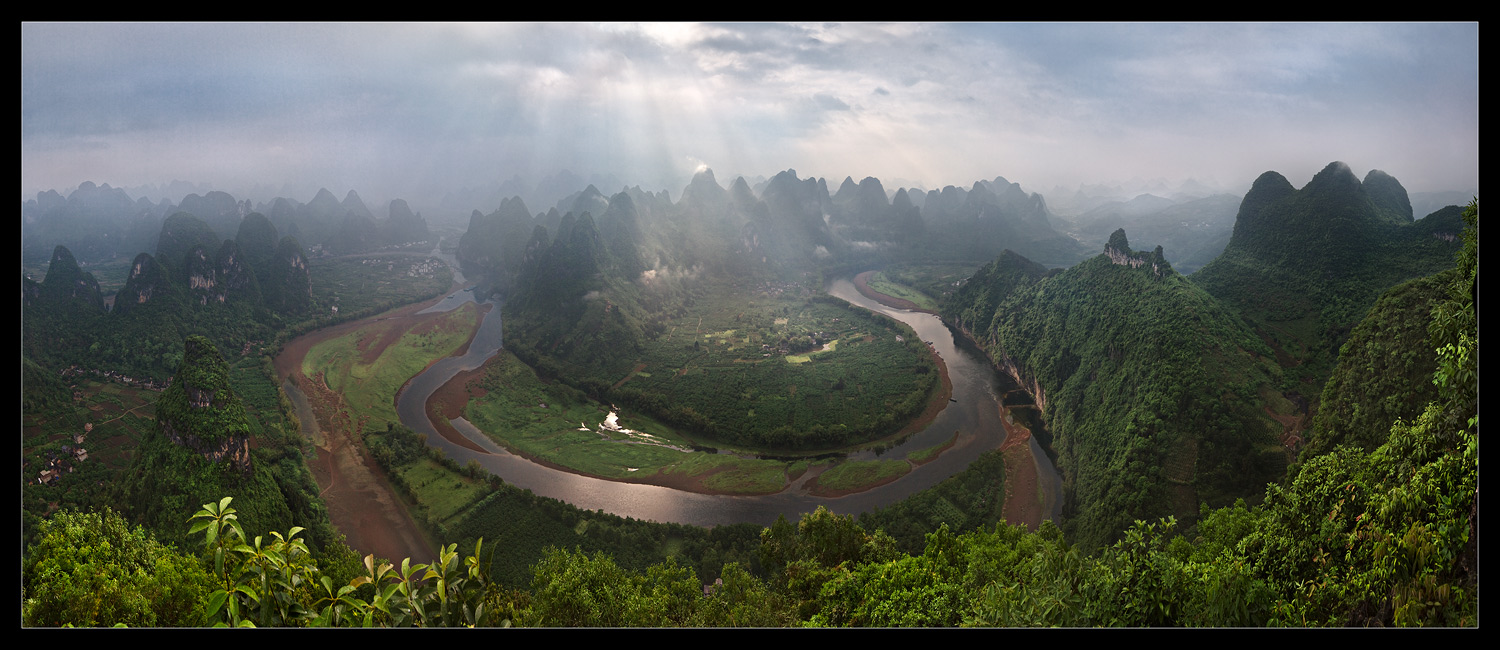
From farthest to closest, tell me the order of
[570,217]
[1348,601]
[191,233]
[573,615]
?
1. [570,217]
2. [191,233]
3. [573,615]
4. [1348,601]

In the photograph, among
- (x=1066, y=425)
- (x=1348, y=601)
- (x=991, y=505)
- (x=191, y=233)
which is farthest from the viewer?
(x=191, y=233)

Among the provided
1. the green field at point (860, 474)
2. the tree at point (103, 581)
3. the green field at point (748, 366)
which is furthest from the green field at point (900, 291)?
the tree at point (103, 581)

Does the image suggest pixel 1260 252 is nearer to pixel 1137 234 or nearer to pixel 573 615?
pixel 1137 234

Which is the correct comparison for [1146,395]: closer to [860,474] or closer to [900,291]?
[860,474]

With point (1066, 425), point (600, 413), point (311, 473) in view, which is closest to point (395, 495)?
point (311, 473)

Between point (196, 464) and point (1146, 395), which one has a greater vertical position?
point (1146, 395)

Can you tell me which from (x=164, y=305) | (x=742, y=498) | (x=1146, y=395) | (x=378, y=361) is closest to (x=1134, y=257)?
(x=1146, y=395)
